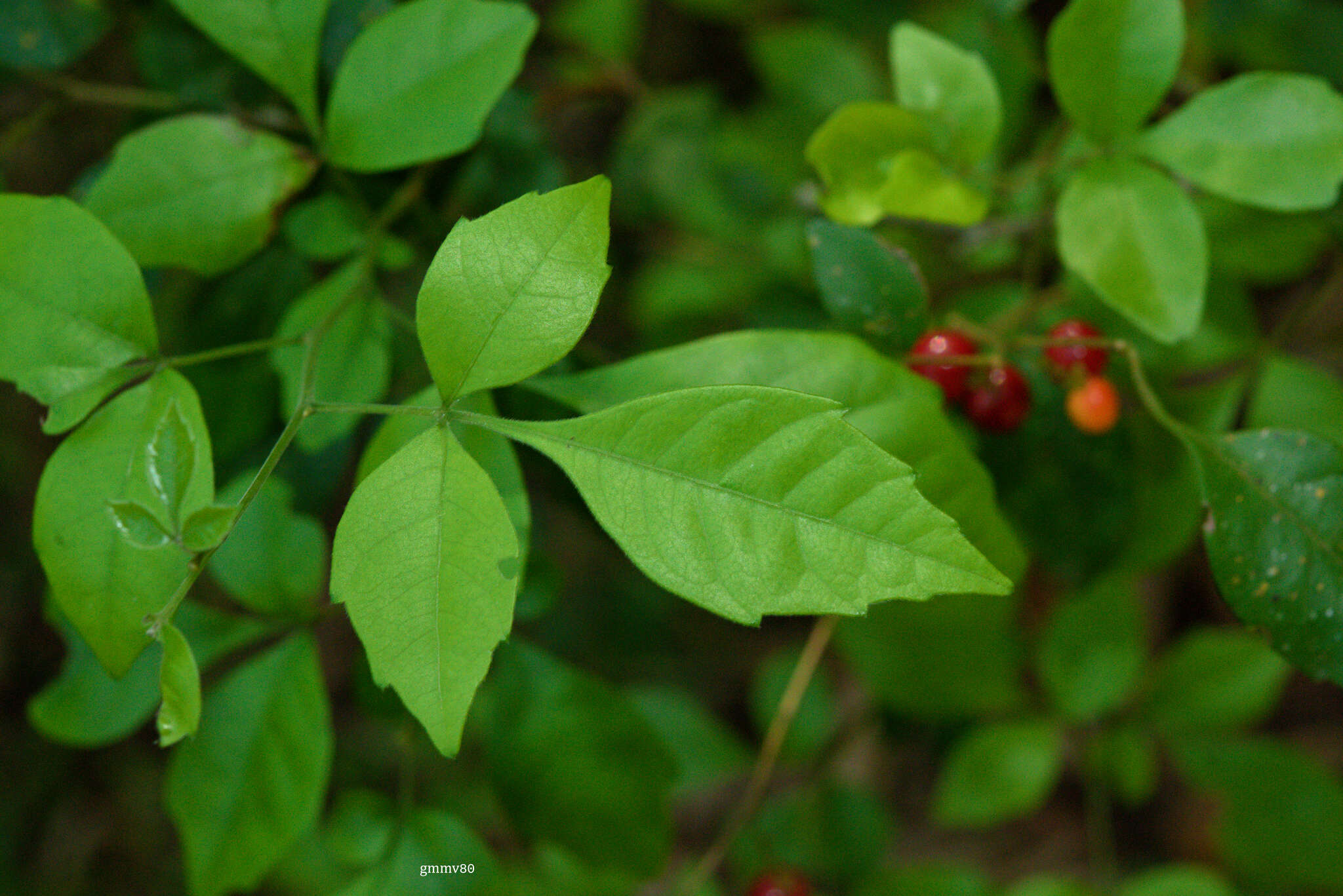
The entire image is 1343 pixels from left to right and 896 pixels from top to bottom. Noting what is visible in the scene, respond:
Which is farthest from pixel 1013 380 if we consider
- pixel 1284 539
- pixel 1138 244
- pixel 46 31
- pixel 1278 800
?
pixel 46 31

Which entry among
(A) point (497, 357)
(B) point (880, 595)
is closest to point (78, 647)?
(A) point (497, 357)

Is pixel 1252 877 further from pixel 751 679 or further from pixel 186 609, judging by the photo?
pixel 186 609

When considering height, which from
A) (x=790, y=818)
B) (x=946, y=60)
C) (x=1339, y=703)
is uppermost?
(x=946, y=60)

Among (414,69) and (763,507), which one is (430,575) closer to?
(763,507)

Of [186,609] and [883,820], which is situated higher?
[186,609]

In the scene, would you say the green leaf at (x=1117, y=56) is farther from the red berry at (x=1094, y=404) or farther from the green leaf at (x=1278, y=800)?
the green leaf at (x=1278, y=800)

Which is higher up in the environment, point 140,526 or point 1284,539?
point 140,526

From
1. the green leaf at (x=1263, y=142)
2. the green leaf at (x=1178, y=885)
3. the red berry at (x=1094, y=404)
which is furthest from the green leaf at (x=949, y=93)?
the green leaf at (x=1178, y=885)
